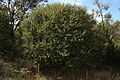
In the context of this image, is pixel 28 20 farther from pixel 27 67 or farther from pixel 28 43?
pixel 27 67

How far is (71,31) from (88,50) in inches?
52.7

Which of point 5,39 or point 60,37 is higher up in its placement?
point 60,37

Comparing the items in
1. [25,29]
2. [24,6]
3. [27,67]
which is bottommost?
[27,67]

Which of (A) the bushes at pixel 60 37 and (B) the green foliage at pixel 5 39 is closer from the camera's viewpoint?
(A) the bushes at pixel 60 37

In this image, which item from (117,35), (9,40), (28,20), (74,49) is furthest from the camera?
(117,35)

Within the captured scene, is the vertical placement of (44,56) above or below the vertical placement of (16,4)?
below

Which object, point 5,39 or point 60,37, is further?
point 5,39

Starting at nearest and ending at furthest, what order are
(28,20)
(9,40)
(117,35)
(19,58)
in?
(28,20) → (19,58) → (9,40) → (117,35)

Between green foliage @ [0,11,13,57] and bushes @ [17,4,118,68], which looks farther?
green foliage @ [0,11,13,57]

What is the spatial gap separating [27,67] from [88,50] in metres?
3.42

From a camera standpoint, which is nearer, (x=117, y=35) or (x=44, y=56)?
(x=44, y=56)

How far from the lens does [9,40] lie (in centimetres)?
1888

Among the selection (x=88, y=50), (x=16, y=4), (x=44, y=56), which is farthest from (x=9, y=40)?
(x=16, y=4)

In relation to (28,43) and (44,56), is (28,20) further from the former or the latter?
(44,56)
